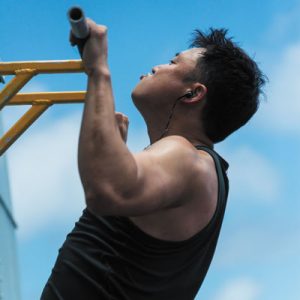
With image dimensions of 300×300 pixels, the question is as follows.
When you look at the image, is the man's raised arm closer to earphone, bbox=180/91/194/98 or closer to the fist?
earphone, bbox=180/91/194/98

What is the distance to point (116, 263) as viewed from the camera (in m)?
1.96

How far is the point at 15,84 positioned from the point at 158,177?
0.89 meters

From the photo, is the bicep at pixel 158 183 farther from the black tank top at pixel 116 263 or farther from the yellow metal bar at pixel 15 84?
the yellow metal bar at pixel 15 84

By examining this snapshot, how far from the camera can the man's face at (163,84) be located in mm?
2207

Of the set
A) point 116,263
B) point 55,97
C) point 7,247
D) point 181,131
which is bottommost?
point 116,263

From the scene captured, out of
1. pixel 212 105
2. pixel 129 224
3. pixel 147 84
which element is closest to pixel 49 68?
pixel 147 84

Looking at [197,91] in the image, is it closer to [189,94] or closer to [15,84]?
[189,94]

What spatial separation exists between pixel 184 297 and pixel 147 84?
0.63m

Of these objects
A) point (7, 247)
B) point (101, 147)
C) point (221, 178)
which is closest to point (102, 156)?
point (101, 147)

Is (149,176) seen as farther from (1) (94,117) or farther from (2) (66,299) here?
(2) (66,299)

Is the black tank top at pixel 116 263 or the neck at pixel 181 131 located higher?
the neck at pixel 181 131

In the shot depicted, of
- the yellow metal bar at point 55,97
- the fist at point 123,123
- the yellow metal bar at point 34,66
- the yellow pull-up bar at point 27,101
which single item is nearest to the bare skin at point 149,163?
the fist at point 123,123

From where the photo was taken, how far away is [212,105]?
88.8 inches

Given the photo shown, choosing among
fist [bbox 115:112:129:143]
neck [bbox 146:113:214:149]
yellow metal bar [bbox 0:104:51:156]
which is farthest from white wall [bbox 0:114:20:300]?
neck [bbox 146:113:214:149]
